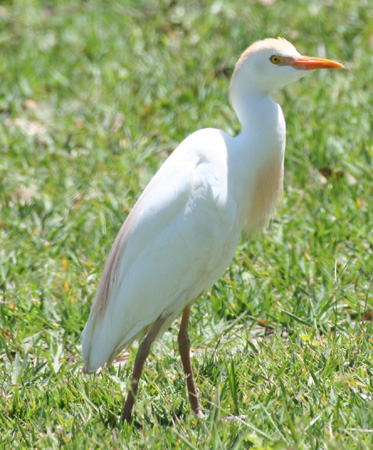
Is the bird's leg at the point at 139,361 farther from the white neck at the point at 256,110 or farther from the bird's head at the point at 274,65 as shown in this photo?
the bird's head at the point at 274,65

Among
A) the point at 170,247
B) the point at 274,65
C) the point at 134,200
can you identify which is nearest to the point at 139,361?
the point at 170,247

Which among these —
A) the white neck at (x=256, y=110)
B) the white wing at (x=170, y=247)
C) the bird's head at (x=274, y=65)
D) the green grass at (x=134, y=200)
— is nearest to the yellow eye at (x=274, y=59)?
the bird's head at (x=274, y=65)

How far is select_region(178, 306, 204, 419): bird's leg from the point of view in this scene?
9.65 ft

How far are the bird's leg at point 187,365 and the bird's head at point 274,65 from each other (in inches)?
37.9

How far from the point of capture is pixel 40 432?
2.79m

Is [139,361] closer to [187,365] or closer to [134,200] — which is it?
[187,365]

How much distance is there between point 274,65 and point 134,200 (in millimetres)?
1732

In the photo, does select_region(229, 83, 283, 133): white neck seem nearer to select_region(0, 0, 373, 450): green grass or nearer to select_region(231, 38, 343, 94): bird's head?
select_region(231, 38, 343, 94): bird's head

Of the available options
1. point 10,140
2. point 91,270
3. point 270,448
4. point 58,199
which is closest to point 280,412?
point 270,448

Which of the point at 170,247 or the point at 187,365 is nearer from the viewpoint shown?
the point at 170,247

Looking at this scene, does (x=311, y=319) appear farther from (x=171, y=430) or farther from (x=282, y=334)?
(x=171, y=430)

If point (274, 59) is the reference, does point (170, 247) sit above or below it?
below

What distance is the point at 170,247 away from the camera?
9.51 ft

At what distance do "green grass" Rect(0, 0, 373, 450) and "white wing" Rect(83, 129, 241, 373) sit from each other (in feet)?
0.88
